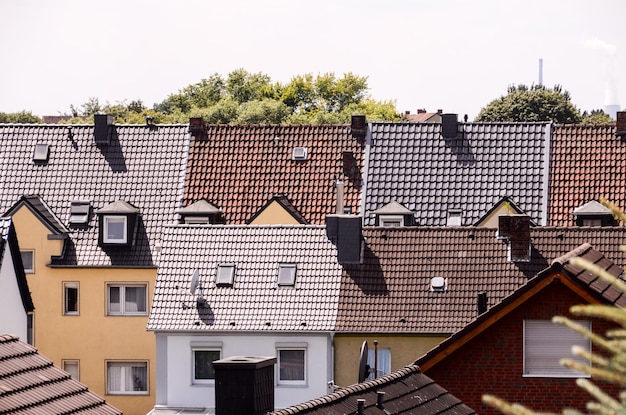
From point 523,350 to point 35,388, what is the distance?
1126cm

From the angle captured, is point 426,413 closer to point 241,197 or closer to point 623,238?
point 623,238

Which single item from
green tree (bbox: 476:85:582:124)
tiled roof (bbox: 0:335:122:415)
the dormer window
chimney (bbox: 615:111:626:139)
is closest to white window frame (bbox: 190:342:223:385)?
the dormer window

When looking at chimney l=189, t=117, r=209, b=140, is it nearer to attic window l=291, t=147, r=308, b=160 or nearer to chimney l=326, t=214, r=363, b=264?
attic window l=291, t=147, r=308, b=160

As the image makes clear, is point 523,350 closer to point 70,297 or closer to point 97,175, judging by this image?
point 70,297

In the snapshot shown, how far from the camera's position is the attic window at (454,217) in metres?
45.4

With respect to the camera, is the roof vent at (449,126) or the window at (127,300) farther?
the roof vent at (449,126)

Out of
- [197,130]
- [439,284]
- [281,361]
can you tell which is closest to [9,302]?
[281,361]

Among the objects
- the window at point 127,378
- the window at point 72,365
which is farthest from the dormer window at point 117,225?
the window at point 127,378

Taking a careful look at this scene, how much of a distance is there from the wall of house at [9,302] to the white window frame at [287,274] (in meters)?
11.1

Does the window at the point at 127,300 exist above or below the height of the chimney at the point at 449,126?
below

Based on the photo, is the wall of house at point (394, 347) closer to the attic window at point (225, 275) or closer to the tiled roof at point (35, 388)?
the attic window at point (225, 275)

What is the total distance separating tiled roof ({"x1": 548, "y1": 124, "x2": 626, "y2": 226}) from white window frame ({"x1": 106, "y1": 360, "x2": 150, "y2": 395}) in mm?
13852

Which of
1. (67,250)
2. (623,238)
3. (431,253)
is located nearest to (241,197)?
(67,250)

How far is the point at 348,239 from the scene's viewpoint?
36188mm
